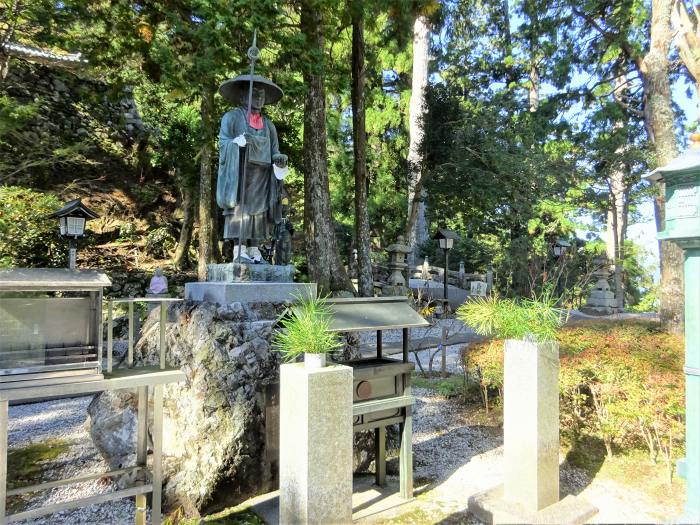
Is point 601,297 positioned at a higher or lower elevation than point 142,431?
higher

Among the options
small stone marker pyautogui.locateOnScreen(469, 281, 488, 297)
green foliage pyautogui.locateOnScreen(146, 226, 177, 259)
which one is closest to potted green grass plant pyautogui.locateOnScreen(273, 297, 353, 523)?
green foliage pyautogui.locateOnScreen(146, 226, 177, 259)

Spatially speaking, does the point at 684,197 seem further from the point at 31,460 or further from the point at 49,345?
the point at 31,460

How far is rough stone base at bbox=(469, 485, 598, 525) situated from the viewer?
2918 millimetres

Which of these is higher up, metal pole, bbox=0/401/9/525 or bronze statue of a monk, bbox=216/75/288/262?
bronze statue of a monk, bbox=216/75/288/262

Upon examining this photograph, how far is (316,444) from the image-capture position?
7.98ft

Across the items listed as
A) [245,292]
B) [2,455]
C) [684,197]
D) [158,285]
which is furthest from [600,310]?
[2,455]

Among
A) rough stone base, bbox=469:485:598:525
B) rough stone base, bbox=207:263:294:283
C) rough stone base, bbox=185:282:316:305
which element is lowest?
rough stone base, bbox=469:485:598:525

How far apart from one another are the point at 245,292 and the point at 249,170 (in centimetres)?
129

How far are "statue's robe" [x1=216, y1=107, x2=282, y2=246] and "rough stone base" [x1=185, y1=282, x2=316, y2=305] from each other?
618 millimetres

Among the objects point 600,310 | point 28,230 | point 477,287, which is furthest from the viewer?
point 477,287

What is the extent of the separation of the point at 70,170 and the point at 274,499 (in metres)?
14.0

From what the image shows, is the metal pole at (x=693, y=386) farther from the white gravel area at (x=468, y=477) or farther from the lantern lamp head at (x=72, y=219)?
the lantern lamp head at (x=72, y=219)

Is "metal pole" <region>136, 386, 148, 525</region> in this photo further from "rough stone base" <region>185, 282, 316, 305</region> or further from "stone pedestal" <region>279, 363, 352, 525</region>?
"stone pedestal" <region>279, 363, 352, 525</region>

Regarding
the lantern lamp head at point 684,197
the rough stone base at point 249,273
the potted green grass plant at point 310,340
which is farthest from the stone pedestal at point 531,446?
the rough stone base at point 249,273
